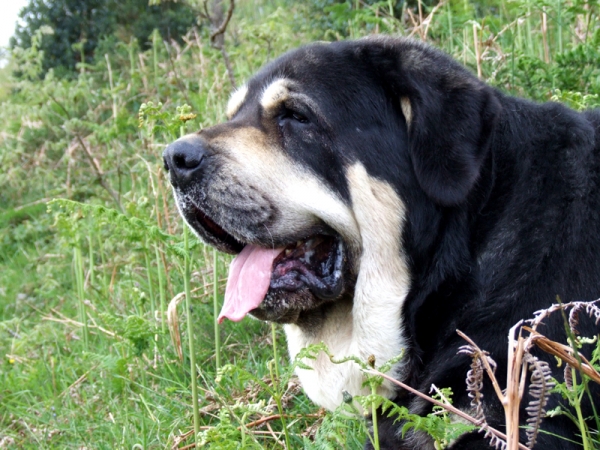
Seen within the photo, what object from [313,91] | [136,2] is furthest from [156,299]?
[136,2]

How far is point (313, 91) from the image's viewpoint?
2928 mm

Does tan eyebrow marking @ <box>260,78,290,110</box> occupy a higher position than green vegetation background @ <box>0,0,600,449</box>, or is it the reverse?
tan eyebrow marking @ <box>260,78,290,110</box>

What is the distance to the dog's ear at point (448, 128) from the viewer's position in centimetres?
261

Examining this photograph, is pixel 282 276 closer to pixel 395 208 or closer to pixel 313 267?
pixel 313 267

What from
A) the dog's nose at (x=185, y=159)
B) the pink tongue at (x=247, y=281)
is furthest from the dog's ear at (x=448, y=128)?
the dog's nose at (x=185, y=159)

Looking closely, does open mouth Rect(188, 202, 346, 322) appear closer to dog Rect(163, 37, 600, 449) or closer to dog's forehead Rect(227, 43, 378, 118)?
dog Rect(163, 37, 600, 449)

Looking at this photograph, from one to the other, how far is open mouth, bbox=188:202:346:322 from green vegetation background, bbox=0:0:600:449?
0.23 metres

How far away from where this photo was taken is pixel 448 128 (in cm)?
266

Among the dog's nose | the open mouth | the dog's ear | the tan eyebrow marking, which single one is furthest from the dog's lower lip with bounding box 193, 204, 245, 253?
the dog's ear

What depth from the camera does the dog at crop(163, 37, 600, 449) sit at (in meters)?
2.53

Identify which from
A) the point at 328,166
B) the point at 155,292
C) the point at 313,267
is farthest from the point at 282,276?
the point at 155,292

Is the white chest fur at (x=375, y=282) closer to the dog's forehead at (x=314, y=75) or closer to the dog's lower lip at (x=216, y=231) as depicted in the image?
the dog's forehead at (x=314, y=75)

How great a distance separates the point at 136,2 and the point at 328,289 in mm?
9028

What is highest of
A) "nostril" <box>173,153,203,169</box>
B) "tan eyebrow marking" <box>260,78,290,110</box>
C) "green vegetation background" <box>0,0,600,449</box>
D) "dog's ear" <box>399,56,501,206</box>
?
"tan eyebrow marking" <box>260,78,290,110</box>
